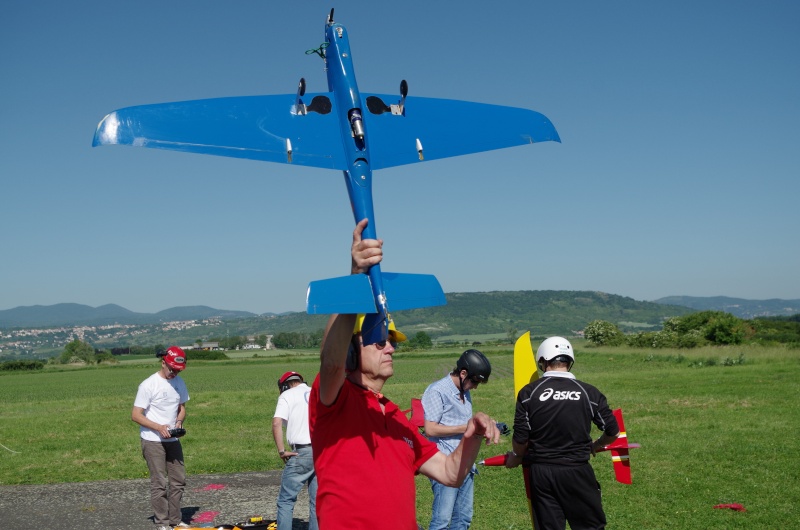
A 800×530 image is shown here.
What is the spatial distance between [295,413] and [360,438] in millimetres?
4658

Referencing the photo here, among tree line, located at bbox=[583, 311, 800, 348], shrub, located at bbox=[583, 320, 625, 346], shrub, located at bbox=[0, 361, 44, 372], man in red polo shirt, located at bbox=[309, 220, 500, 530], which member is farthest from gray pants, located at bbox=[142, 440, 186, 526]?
shrub, located at bbox=[0, 361, 44, 372]

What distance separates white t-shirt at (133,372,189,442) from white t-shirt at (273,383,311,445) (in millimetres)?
1355

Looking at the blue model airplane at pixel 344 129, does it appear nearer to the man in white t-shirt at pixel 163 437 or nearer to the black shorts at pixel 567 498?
the black shorts at pixel 567 498

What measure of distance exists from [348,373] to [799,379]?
26160 mm

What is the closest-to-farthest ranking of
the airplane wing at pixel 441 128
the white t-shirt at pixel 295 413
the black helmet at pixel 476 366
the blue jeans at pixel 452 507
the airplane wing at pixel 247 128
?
the airplane wing at pixel 247 128
the airplane wing at pixel 441 128
the blue jeans at pixel 452 507
the black helmet at pixel 476 366
the white t-shirt at pixel 295 413

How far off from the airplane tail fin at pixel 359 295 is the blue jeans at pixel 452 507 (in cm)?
334

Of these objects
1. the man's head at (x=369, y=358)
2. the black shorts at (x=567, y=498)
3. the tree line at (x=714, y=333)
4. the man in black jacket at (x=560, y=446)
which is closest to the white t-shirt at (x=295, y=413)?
the man in black jacket at (x=560, y=446)

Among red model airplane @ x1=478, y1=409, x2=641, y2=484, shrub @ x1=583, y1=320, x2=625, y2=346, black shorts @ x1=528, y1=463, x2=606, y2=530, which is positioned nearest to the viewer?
black shorts @ x1=528, y1=463, x2=606, y2=530

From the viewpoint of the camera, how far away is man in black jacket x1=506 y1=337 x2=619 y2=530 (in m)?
5.20

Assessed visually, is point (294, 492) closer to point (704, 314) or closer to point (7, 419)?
point (7, 419)

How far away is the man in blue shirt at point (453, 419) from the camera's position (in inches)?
249

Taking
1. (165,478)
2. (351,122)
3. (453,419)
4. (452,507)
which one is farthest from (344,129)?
(165,478)

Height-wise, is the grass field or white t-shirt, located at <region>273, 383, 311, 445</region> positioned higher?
white t-shirt, located at <region>273, 383, 311, 445</region>

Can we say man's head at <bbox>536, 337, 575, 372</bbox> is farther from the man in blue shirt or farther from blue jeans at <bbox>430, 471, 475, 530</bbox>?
blue jeans at <bbox>430, 471, 475, 530</bbox>
